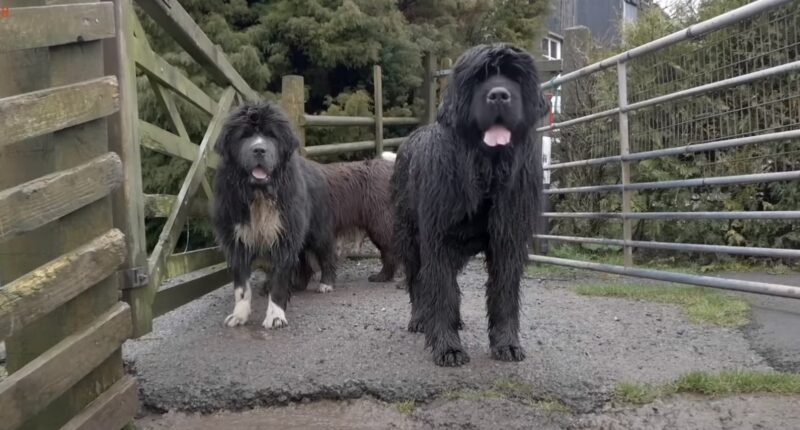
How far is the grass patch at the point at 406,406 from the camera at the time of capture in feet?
10.8

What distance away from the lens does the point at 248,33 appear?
30.5ft

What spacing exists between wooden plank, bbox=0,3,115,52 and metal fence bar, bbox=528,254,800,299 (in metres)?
3.30

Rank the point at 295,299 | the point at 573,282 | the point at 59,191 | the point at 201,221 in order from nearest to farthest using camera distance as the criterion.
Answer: the point at 59,191
the point at 295,299
the point at 573,282
the point at 201,221

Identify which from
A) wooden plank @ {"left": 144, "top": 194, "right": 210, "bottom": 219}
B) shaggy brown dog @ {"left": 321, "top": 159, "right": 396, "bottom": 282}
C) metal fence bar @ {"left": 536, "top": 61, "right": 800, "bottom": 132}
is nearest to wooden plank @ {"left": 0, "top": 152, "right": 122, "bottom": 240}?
wooden plank @ {"left": 144, "top": 194, "right": 210, "bottom": 219}

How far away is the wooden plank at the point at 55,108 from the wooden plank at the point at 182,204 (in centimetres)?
125

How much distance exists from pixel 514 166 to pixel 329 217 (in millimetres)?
3647

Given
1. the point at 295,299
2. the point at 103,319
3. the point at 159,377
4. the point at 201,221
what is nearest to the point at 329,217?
the point at 295,299

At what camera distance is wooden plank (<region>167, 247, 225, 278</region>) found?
4617 millimetres

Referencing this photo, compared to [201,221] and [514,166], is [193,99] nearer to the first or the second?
[514,166]

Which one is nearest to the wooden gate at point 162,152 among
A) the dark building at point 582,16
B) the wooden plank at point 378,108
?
the wooden plank at point 378,108

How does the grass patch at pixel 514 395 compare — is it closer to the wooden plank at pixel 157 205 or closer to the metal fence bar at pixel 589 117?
the wooden plank at pixel 157 205

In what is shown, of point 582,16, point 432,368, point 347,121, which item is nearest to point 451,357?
point 432,368

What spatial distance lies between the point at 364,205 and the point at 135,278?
420 centimetres

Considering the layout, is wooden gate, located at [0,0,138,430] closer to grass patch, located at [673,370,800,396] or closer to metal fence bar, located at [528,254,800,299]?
grass patch, located at [673,370,800,396]
